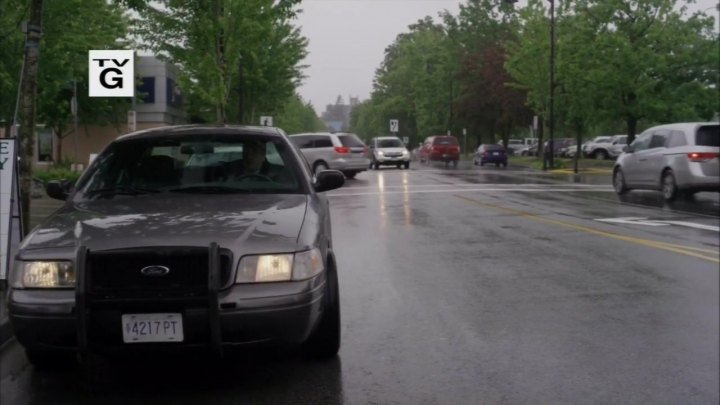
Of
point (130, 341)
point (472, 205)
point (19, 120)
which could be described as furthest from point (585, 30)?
point (130, 341)

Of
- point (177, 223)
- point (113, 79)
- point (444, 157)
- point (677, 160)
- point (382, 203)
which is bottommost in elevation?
point (382, 203)

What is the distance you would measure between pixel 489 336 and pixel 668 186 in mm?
13042

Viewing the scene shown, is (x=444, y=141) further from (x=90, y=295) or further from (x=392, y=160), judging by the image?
(x=90, y=295)

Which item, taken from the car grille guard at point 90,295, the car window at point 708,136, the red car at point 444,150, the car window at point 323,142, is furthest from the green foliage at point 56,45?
the red car at point 444,150

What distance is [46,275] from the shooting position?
4.59 metres

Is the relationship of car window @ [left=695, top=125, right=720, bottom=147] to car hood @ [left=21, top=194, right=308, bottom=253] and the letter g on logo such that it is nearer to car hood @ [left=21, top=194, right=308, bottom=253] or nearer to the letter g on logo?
the letter g on logo

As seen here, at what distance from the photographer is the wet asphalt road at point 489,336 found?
491cm

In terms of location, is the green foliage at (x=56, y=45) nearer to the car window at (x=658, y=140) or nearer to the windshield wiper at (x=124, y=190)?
the windshield wiper at (x=124, y=190)

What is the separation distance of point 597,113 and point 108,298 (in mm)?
37159

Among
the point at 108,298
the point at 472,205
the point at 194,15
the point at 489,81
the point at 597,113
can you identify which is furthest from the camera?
the point at 489,81

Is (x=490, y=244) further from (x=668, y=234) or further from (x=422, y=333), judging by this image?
(x=422, y=333)

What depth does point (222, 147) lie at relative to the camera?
20.8 ft

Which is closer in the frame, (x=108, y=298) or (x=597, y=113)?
(x=108, y=298)

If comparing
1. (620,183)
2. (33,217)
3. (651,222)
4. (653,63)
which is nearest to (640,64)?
(653,63)
